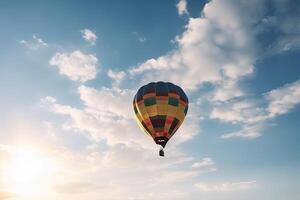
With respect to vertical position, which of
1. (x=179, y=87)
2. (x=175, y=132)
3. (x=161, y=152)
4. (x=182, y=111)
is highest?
(x=179, y=87)

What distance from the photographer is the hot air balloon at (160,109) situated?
37906 mm

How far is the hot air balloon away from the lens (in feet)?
124

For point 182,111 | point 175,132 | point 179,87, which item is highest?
point 179,87

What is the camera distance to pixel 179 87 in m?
40.2

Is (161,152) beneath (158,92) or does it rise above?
beneath

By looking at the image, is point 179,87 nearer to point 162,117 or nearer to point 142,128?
point 162,117

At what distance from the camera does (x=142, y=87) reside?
39875 mm

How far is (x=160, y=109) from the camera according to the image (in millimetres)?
38344

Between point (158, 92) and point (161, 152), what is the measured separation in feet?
26.8

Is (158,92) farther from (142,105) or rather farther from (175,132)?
(175,132)

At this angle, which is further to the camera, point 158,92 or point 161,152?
point 158,92

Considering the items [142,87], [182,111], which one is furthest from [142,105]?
[182,111]

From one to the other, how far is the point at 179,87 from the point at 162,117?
5135 millimetres

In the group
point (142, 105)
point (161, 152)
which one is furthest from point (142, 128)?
point (161, 152)
